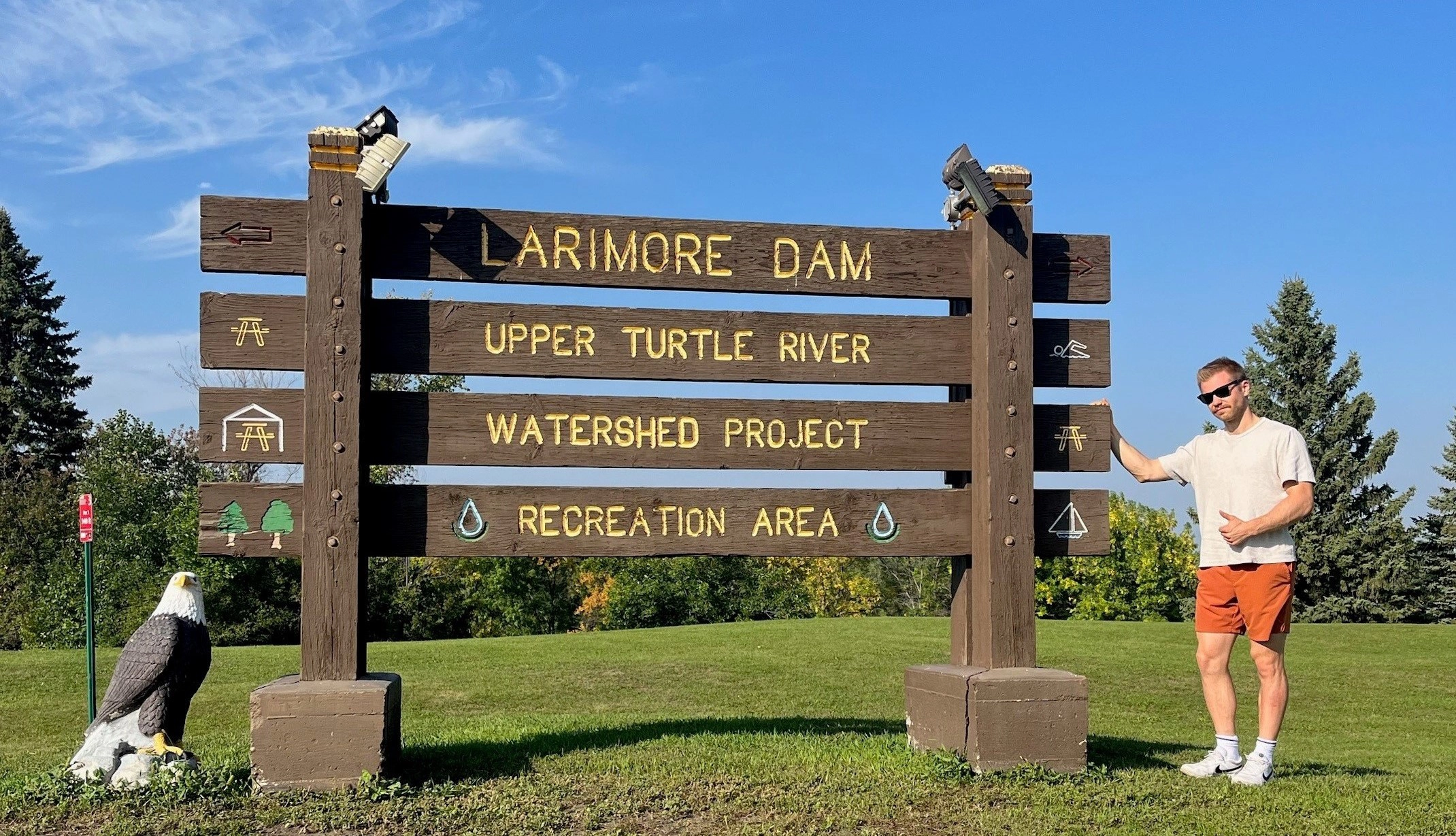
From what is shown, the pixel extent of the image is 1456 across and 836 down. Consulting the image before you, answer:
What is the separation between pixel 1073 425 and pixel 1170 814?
8.47 ft

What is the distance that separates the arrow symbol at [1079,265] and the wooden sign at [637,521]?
1.42 m

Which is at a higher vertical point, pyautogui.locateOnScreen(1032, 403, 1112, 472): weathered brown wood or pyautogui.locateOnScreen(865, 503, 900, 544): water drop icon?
pyautogui.locateOnScreen(1032, 403, 1112, 472): weathered brown wood

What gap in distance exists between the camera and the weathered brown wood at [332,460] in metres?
6.41

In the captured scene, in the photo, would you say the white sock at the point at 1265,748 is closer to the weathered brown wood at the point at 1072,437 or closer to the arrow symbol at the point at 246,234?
the weathered brown wood at the point at 1072,437

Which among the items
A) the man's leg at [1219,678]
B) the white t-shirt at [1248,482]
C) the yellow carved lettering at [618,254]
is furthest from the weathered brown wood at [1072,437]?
the yellow carved lettering at [618,254]

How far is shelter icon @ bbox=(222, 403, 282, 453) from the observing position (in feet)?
21.7

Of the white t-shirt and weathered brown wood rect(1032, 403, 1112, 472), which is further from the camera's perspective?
weathered brown wood rect(1032, 403, 1112, 472)

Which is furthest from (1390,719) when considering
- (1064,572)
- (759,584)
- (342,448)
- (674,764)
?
(1064,572)

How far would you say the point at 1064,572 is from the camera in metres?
58.1

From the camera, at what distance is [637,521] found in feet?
23.0

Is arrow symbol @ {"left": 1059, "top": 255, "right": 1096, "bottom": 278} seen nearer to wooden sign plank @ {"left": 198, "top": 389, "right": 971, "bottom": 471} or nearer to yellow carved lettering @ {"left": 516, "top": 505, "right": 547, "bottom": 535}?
wooden sign plank @ {"left": 198, "top": 389, "right": 971, "bottom": 471}

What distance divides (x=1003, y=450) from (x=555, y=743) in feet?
11.5

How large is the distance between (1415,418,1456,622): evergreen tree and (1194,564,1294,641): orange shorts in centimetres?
4075

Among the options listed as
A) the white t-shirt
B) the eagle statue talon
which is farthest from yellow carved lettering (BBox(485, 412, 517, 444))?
the white t-shirt
